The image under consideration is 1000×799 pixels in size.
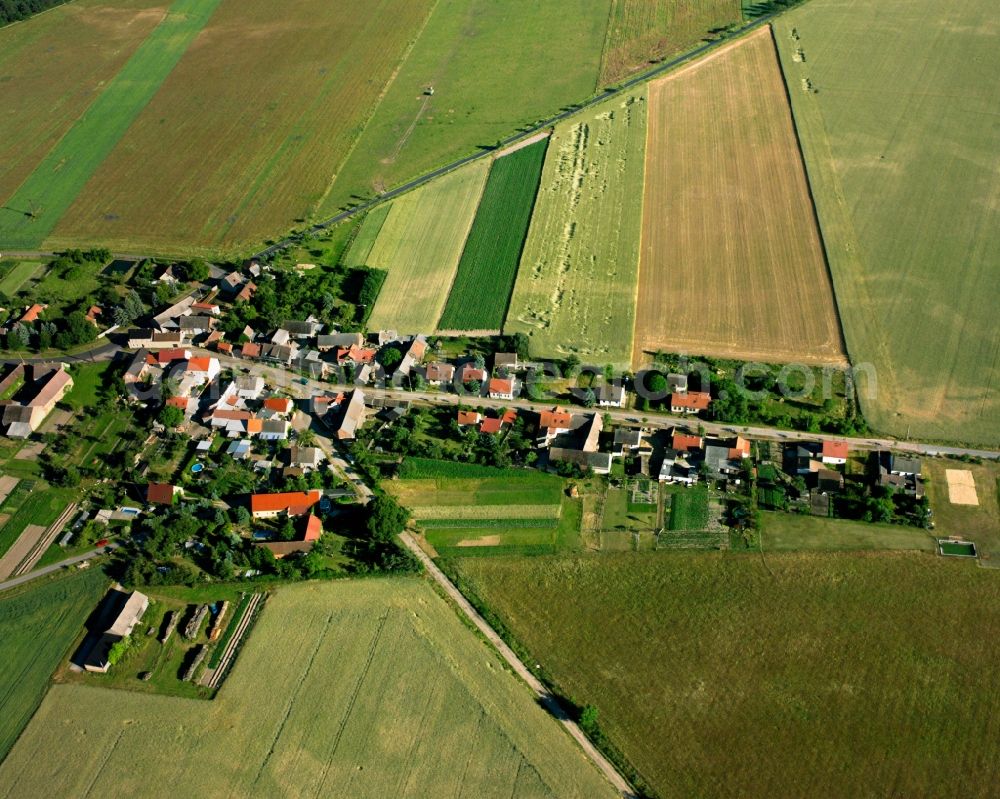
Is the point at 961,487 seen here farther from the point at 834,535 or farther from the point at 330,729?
the point at 330,729

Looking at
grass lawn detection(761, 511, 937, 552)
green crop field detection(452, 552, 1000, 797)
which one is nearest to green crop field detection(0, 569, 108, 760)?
green crop field detection(452, 552, 1000, 797)

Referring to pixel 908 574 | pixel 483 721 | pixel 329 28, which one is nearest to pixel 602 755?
pixel 483 721

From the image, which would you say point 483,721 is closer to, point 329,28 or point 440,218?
point 440,218

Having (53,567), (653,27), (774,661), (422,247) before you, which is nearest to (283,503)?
(53,567)

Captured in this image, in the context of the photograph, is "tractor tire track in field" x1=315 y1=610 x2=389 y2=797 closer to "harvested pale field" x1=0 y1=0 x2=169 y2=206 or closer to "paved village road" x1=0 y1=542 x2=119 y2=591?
"paved village road" x1=0 y1=542 x2=119 y2=591

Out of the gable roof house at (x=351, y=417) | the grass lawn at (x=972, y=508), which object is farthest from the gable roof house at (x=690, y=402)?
the gable roof house at (x=351, y=417)
